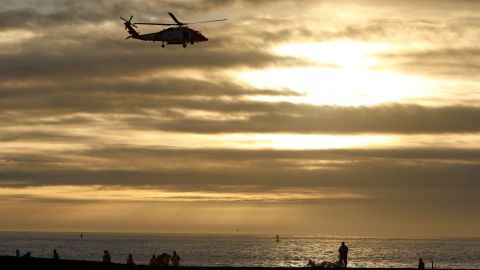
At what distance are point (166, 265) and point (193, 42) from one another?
41129mm

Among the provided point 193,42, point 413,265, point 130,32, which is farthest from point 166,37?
point 413,265

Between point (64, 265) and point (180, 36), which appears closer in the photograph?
point (64, 265)

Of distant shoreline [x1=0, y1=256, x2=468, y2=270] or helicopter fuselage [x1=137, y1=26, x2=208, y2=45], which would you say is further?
A: helicopter fuselage [x1=137, y1=26, x2=208, y2=45]

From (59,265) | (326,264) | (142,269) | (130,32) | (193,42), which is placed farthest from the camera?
(130,32)

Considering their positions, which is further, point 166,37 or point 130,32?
point 130,32

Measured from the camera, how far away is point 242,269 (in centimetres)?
4697

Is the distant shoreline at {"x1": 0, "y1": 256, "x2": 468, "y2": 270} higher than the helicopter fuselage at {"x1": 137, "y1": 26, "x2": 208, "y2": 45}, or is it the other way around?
the helicopter fuselage at {"x1": 137, "y1": 26, "x2": 208, "y2": 45}

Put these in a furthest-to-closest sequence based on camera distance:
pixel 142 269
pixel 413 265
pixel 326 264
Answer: pixel 413 265
pixel 326 264
pixel 142 269

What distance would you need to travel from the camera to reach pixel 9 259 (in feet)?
168

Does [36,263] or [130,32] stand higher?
[130,32]

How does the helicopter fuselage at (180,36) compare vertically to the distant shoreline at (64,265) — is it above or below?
above

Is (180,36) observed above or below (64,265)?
above

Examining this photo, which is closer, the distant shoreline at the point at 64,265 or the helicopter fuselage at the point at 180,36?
the distant shoreline at the point at 64,265

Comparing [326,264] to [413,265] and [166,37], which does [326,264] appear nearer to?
[166,37]
